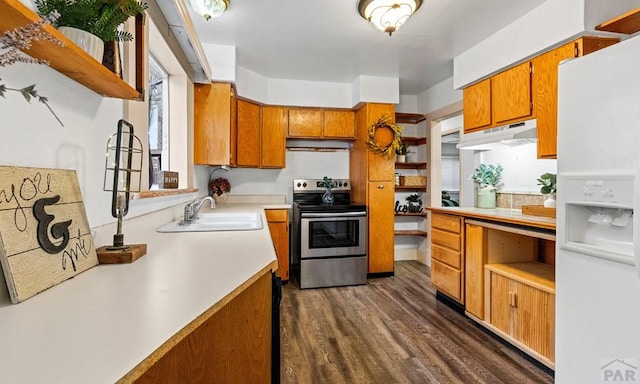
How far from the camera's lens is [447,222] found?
9.37ft

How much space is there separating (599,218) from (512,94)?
141 centimetres

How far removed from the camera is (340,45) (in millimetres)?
2904

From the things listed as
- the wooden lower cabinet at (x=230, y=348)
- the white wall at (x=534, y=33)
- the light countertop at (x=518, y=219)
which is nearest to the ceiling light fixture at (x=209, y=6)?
the wooden lower cabinet at (x=230, y=348)

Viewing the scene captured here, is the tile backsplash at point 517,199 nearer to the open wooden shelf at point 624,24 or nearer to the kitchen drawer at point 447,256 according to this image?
the kitchen drawer at point 447,256

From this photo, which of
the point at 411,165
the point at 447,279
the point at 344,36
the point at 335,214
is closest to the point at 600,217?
the point at 447,279

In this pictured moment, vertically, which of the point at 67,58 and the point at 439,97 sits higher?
the point at 439,97

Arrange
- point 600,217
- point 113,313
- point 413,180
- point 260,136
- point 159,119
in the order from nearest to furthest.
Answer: point 113,313
point 600,217
point 159,119
point 260,136
point 413,180

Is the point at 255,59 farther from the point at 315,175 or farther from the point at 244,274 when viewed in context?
the point at 244,274

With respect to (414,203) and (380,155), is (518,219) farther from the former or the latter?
(414,203)

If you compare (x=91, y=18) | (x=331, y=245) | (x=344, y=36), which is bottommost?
(x=331, y=245)

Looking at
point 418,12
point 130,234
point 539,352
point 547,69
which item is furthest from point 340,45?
point 539,352

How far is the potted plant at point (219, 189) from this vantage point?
3.64 meters

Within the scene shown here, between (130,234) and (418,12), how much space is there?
2.45 meters

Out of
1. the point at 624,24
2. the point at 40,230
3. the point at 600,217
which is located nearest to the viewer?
the point at 40,230
